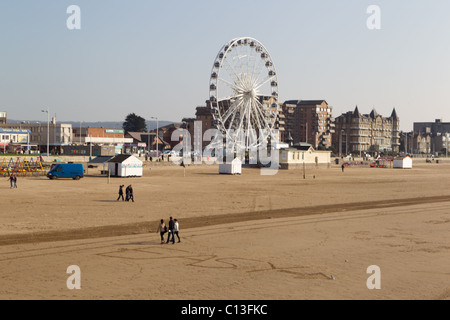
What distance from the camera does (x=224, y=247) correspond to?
2230 centimetres

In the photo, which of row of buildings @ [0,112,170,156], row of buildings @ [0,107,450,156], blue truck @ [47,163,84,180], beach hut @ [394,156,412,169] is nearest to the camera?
blue truck @ [47,163,84,180]

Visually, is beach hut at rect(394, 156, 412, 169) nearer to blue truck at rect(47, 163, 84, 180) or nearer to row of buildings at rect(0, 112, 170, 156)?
row of buildings at rect(0, 112, 170, 156)

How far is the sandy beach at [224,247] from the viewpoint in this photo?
52.5 ft

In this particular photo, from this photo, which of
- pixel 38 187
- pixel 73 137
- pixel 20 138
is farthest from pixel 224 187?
pixel 73 137

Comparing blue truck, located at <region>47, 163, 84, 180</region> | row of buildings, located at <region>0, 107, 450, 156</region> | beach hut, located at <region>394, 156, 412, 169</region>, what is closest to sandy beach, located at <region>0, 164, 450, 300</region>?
blue truck, located at <region>47, 163, 84, 180</region>

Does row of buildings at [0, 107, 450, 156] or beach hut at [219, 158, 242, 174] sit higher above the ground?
row of buildings at [0, 107, 450, 156]

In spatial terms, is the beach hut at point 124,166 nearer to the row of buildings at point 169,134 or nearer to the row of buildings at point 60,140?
the row of buildings at point 169,134

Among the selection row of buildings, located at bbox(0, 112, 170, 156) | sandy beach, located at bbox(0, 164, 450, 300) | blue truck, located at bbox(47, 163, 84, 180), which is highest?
row of buildings, located at bbox(0, 112, 170, 156)

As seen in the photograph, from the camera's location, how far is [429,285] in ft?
54.6

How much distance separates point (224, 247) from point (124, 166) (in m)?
41.0

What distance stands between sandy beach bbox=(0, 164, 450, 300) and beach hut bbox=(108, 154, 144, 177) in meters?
19.7

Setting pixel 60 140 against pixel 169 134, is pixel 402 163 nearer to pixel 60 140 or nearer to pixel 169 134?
pixel 60 140

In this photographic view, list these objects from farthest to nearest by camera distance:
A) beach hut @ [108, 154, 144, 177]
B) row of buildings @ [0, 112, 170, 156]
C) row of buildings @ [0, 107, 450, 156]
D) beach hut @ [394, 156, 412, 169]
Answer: row of buildings @ [0, 107, 450, 156] < beach hut @ [394, 156, 412, 169] < row of buildings @ [0, 112, 170, 156] < beach hut @ [108, 154, 144, 177]

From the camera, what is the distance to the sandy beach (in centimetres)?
1600
